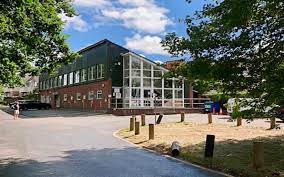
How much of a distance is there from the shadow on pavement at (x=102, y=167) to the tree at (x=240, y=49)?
115 inches

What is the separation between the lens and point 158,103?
50062 millimetres

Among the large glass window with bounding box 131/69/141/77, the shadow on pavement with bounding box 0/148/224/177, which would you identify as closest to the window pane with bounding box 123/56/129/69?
the large glass window with bounding box 131/69/141/77

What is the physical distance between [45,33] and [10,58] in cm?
429

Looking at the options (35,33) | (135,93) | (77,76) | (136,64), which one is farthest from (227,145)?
(77,76)

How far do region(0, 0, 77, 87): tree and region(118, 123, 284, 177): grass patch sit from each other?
5.71m

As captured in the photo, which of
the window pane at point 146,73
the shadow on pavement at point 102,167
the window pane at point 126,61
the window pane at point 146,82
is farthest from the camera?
the window pane at point 126,61

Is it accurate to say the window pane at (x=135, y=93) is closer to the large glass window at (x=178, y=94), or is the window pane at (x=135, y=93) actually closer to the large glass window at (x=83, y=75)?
the large glass window at (x=178, y=94)

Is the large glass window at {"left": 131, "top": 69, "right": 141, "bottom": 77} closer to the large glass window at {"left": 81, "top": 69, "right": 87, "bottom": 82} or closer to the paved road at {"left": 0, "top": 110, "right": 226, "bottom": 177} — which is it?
the large glass window at {"left": 81, "top": 69, "right": 87, "bottom": 82}

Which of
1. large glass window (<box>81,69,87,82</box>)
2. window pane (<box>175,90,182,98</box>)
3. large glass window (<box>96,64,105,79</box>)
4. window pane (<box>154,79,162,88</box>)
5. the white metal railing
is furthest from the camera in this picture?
large glass window (<box>81,69,87,82</box>)

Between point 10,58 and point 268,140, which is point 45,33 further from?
point 268,140

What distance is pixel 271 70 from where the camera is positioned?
12969 mm

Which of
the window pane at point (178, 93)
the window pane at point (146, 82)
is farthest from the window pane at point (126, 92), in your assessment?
the window pane at point (178, 93)

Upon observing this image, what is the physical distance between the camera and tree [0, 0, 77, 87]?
16219 mm

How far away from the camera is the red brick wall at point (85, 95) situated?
2016 inches
